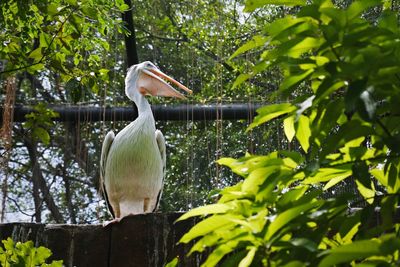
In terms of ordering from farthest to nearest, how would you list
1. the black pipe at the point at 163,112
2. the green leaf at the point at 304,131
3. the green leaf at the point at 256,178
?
the black pipe at the point at 163,112 < the green leaf at the point at 304,131 < the green leaf at the point at 256,178

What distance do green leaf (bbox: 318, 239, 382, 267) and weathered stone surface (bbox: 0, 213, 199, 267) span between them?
9.05 ft

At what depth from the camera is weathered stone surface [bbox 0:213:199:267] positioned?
3916mm

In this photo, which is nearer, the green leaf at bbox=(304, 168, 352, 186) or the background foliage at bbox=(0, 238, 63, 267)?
the green leaf at bbox=(304, 168, 352, 186)

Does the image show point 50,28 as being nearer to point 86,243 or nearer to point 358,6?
point 86,243

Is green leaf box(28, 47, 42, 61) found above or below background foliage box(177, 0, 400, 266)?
above

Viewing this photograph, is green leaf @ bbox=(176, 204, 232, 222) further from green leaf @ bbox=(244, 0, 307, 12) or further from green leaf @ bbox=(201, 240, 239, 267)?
green leaf @ bbox=(244, 0, 307, 12)

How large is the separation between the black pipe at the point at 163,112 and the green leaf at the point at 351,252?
594 cm

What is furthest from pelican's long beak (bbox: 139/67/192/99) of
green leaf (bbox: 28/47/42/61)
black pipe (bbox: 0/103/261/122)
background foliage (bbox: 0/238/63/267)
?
background foliage (bbox: 0/238/63/267)

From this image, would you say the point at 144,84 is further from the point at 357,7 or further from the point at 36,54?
the point at 357,7

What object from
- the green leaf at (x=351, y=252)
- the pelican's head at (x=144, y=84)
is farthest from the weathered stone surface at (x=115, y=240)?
the green leaf at (x=351, y=252)

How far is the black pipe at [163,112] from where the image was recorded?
7.38 meters

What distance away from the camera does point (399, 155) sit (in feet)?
4.35

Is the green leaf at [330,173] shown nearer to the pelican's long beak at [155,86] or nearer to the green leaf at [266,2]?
the green leaf at [266,2]

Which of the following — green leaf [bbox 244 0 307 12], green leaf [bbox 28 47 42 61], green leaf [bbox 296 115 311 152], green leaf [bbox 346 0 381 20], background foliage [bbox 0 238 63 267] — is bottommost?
background foliage [bbox 0 238 63 267]
